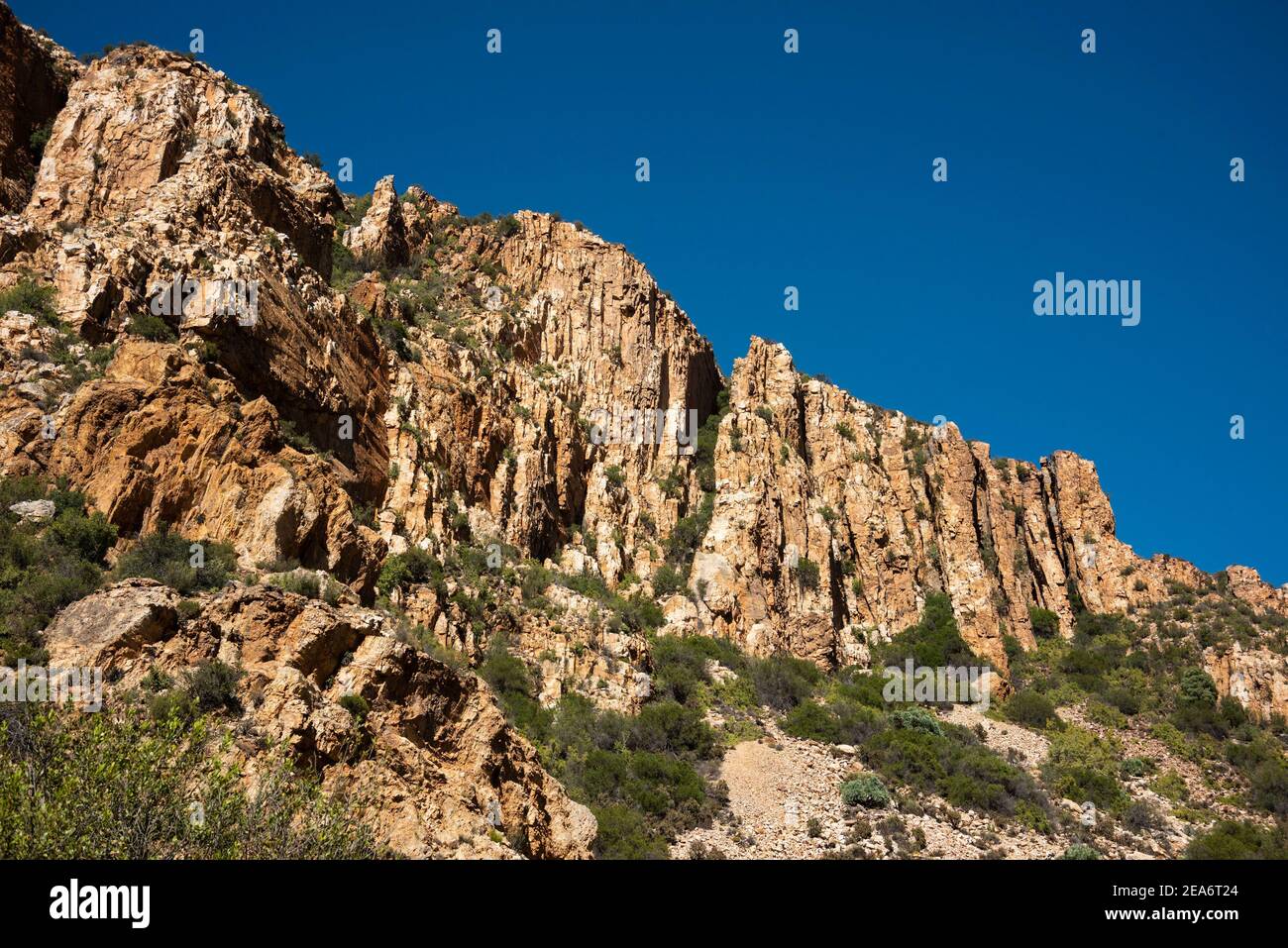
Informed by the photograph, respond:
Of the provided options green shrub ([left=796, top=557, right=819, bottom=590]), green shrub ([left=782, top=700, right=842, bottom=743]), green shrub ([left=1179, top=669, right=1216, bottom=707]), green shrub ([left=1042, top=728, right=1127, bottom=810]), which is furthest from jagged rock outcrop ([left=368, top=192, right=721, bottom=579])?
green shrub ([left=1179, top=669, right=1216, bottom=707])

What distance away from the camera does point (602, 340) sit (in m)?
47.7

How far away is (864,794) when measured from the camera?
1129 inches

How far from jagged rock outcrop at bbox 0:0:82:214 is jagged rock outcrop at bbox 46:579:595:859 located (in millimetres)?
19314

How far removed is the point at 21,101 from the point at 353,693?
85.8ft

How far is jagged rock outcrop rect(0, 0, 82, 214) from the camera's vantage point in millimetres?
28016

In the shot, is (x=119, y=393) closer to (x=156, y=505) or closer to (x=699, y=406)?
(x=156, y=505)

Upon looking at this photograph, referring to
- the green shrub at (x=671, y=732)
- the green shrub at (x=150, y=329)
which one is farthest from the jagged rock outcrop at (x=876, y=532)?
the green shrub at (x=150, y=329)

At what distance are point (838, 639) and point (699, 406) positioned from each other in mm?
16204

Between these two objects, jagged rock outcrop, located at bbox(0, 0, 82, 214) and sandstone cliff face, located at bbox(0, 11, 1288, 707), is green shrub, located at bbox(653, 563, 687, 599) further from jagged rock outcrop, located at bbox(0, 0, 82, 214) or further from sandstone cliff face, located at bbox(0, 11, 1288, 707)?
jagged rock outcrop, located at bbox(0, 0, 82, 214)

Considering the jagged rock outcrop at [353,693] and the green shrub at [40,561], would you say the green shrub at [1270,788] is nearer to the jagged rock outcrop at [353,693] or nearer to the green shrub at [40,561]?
the jagged rock outcrop at [353,693]

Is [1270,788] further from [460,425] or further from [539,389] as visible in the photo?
[460,425]

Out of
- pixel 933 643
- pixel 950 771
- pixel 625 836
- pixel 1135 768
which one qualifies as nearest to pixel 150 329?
pixel 625 836

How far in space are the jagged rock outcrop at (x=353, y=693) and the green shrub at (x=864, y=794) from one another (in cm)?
1353

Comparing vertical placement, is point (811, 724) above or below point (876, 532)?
below
